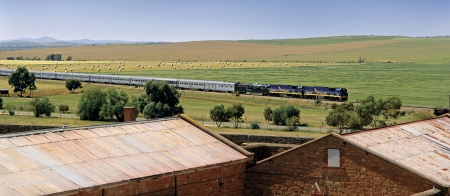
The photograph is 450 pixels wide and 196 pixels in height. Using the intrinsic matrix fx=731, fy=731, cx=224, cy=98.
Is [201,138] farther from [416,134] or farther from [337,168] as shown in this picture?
[416,134]

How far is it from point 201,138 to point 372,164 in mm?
4261

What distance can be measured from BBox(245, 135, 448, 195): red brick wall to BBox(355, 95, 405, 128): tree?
29908mm

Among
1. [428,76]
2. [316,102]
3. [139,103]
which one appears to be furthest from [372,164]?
[428,76]

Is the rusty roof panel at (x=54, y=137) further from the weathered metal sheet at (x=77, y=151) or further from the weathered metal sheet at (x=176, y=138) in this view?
the weathered metal sheet at (x=176, y=138)

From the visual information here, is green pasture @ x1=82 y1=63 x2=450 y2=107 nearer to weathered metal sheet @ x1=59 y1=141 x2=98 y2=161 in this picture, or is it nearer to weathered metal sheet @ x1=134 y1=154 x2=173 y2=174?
weathered metal sheet @ x1=134 y1=154 x2=173 y2=174

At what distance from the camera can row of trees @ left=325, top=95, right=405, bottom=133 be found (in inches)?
1806

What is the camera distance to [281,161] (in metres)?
17.7

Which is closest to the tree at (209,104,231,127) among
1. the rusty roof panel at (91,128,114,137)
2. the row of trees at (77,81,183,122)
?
the row of trees at (77,81,183,122)

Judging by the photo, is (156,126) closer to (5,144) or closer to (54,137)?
(54,137)

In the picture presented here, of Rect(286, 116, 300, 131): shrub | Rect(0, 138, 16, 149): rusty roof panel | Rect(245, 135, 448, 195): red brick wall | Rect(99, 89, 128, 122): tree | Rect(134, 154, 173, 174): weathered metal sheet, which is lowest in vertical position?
Rect(286, 116, 300, 131): shrub

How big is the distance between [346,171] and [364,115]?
106 feet

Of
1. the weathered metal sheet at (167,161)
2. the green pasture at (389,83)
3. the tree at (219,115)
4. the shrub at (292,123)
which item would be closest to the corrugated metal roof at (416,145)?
the weathered metal sheet at (167,161)

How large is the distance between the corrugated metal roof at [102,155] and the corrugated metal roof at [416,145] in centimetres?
370

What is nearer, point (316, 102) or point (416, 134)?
point (416, 134)
